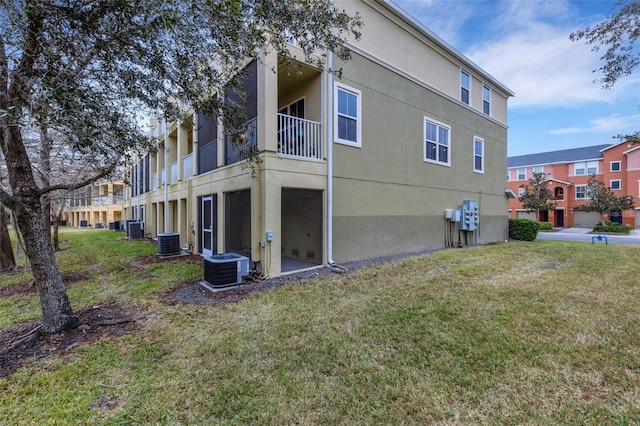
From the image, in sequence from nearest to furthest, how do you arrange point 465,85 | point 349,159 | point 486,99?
point 349,159 < point 465,85 < point 486,99

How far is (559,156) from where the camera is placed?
36.3m

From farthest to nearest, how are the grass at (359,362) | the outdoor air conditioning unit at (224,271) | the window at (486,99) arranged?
the window at (486,99) < the outdoor air conditioning unit at (224,271) < the grass at (359,362)

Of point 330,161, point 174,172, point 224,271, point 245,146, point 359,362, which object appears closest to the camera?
point 359,362

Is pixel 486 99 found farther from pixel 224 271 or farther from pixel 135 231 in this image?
pixel 135 231

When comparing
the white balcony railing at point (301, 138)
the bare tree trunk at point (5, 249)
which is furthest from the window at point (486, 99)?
the bare tree trunk at point (5, 249)

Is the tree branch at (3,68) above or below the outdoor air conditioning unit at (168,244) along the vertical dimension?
above

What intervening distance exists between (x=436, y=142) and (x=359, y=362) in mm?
10681

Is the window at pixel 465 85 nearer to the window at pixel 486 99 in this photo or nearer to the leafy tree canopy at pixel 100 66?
the window at pixel 486 99

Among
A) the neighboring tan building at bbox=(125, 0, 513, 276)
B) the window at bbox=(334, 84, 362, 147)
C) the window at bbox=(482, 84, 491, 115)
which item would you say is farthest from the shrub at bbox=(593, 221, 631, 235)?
the window at bbox=(334, 84, 362, 147)

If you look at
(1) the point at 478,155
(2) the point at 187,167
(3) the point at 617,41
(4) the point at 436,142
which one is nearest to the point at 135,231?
(2) the point at 187,167

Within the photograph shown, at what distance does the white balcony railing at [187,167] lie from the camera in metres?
11.7

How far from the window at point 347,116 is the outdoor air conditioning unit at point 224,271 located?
4.48 metres

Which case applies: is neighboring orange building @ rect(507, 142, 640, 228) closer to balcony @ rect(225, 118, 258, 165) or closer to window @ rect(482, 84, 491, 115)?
window @ rect(482, 84, 491, 115)

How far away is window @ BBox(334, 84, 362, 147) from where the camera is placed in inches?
330
